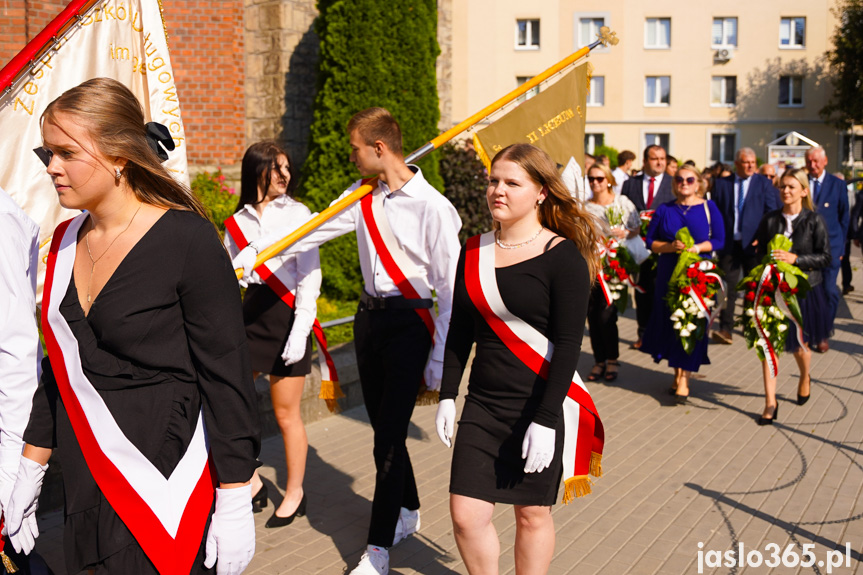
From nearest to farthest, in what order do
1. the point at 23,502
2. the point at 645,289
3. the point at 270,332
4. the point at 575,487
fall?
the point at 23,502 < the point at 575,487 < the point at 270,332 < the point at 645,289

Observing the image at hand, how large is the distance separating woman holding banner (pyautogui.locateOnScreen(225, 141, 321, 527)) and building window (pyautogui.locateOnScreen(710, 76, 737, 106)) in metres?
45.8

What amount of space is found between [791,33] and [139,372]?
50769mm

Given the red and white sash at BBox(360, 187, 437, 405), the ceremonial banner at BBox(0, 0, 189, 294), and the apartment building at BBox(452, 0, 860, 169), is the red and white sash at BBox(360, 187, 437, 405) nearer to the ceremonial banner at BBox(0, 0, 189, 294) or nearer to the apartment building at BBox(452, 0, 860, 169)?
the ceremonial banner at BBox(0, 0, 189, 294)

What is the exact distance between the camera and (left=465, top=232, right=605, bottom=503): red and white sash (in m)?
3.54

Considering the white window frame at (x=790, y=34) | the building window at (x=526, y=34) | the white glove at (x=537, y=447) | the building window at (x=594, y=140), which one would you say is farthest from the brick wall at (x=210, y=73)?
the white window frame at (x=790, y=34)

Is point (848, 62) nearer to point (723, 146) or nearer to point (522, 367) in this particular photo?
point (723, 146)

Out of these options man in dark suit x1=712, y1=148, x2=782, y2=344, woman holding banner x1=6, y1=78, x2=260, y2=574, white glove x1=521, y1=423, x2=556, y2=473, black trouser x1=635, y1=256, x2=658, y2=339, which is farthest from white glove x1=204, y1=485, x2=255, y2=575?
man in dark suit x1=712, y1=148, x2=782, y2=344

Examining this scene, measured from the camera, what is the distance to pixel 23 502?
2.63m

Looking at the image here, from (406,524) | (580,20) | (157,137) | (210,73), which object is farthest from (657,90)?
(157,137)

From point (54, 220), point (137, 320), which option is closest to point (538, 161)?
point (137, 320)

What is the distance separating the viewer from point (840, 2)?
149 ft

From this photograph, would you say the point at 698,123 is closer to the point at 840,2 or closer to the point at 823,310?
the point at 840,2

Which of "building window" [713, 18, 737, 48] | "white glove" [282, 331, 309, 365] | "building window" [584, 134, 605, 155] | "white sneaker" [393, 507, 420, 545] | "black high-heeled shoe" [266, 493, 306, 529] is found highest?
"building window" [713, 18, 737, 48]

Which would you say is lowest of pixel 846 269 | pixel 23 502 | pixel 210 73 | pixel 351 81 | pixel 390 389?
pixel 846 269
